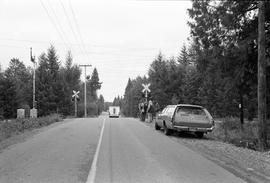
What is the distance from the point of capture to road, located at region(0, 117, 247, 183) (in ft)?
30.6

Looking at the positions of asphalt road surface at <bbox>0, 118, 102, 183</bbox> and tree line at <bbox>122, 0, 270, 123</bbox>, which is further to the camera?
tree line at <bbox>122, 0, 270, 123</bbox>

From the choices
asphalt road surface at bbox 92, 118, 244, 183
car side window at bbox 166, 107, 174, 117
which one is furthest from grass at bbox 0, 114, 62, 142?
car side window at bbox 166, 107, 174, 117

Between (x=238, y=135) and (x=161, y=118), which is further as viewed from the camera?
(x=161, y=118)

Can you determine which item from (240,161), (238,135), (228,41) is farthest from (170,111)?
(240,161)

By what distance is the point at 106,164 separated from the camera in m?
11.1

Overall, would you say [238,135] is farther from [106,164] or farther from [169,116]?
[106,164]

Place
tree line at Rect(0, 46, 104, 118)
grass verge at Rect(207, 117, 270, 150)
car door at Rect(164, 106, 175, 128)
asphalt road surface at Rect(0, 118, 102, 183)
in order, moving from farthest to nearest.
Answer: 1. tree line at Rect(0, 46, 104, 118)
2. car door at Rect(164, 106, 175, 128)
3. grass verge at Rect(207, 117, 270, 150)
4. asphalt road surface at Rect(0, 118, 102, 183)

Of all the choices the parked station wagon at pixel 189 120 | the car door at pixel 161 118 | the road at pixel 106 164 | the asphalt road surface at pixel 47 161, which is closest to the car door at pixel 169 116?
the parked station wagon at pixel 189 120

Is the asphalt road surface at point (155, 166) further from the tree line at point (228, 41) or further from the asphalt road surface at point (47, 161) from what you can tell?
the tree line at point (228, 41)

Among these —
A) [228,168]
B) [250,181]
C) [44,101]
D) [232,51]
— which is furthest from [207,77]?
[44,101]

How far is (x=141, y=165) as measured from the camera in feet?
36.3

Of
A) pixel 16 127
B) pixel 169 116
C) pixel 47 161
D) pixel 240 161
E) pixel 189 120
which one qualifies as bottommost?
pixel 240 161

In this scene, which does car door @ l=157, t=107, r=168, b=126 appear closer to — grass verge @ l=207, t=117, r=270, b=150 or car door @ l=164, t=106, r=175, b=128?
car door @ l=164, t=106, r=175, b=128

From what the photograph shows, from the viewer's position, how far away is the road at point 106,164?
931 cm
